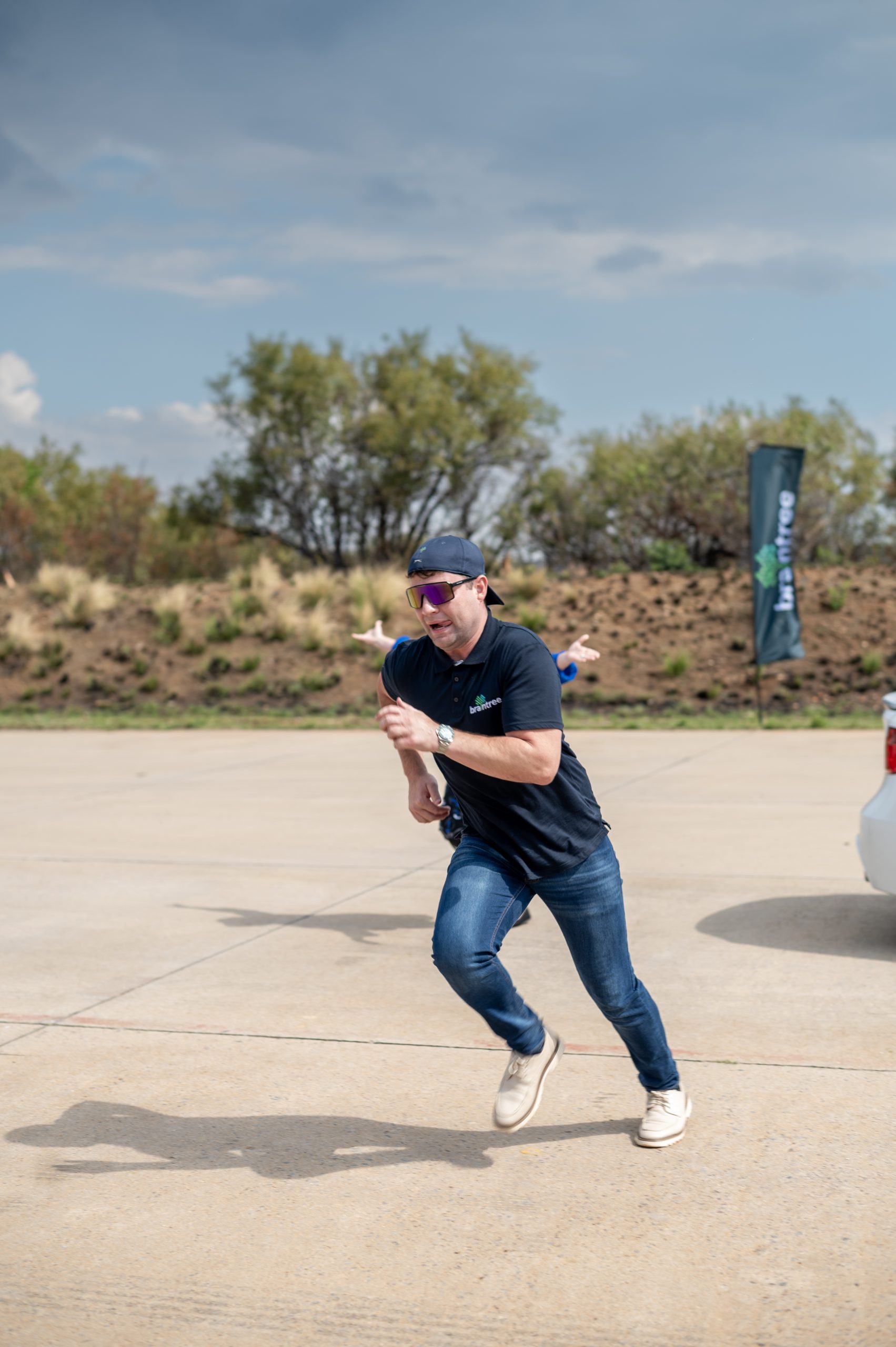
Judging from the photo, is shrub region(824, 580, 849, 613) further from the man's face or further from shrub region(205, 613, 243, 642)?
the man's face

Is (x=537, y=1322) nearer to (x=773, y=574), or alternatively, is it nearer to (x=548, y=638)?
(x=773, y=574)

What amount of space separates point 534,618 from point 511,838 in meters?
21.4

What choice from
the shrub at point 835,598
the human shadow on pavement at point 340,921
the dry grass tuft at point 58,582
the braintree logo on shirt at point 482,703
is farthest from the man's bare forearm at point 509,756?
the dry grass tuft at point 58,582

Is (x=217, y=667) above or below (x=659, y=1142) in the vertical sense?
below

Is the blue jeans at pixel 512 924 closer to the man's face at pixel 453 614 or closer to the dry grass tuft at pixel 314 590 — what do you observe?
the man's face at pixel 453 614

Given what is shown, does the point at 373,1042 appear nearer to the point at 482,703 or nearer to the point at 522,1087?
the point at 522,1087

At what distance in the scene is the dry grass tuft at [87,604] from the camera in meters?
27.4

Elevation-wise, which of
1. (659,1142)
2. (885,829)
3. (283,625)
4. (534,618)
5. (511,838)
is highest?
(511,838)

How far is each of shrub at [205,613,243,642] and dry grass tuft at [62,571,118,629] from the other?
2.84 metres

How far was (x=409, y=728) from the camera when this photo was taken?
338cm

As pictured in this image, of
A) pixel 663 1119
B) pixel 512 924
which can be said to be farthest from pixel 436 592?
pixel 663 1119

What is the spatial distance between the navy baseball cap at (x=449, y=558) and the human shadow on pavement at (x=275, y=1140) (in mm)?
1683

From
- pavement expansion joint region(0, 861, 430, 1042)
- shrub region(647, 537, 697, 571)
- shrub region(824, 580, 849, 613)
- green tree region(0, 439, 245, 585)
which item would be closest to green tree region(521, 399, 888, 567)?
shrub region(647, 537, 697, 571)

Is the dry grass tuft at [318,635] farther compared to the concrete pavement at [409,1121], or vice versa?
the dry grass tuft at [318,635]
